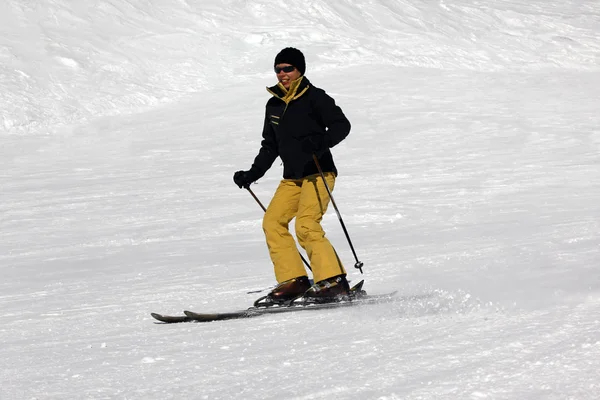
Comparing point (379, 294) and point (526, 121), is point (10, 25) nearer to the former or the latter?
point (526, 121)

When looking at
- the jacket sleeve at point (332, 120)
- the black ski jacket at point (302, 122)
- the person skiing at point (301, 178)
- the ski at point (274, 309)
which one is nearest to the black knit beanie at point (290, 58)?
the person skiing at point (301, 178)

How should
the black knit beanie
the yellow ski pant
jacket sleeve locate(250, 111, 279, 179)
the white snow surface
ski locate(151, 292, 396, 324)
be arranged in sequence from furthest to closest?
jacket sleeve locate(250, 111, 279, 179) → the yellow ski pant → the black knit beanie → ski locate(151, 292, 396, 324) → the white snow surface

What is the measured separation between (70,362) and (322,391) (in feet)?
5.47

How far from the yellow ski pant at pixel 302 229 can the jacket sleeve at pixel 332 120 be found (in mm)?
334

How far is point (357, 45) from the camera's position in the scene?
82.0 feet

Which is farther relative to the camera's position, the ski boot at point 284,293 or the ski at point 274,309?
the ski boot at point 284,293

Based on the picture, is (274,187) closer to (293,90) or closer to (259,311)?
(293,90)

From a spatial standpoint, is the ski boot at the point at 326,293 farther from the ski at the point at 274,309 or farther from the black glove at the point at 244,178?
the black glove at the point at 244,178

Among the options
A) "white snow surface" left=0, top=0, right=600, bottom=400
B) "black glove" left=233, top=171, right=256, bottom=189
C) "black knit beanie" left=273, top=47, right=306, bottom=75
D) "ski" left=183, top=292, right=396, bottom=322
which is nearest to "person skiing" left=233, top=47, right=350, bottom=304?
"black knit beanie" left=273, top=47, right=306, bottom=75

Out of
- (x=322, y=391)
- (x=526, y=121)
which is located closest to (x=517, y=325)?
(x=322, y=391)

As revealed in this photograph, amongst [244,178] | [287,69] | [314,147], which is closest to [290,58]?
[287,69]

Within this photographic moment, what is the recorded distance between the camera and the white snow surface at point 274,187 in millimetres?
4188

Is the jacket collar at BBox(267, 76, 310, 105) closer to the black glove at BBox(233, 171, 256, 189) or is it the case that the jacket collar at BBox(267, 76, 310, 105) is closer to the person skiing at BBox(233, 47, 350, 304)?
the person skiing at BBox(233, 47, 350, 304)

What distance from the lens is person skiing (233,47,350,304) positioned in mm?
5816
